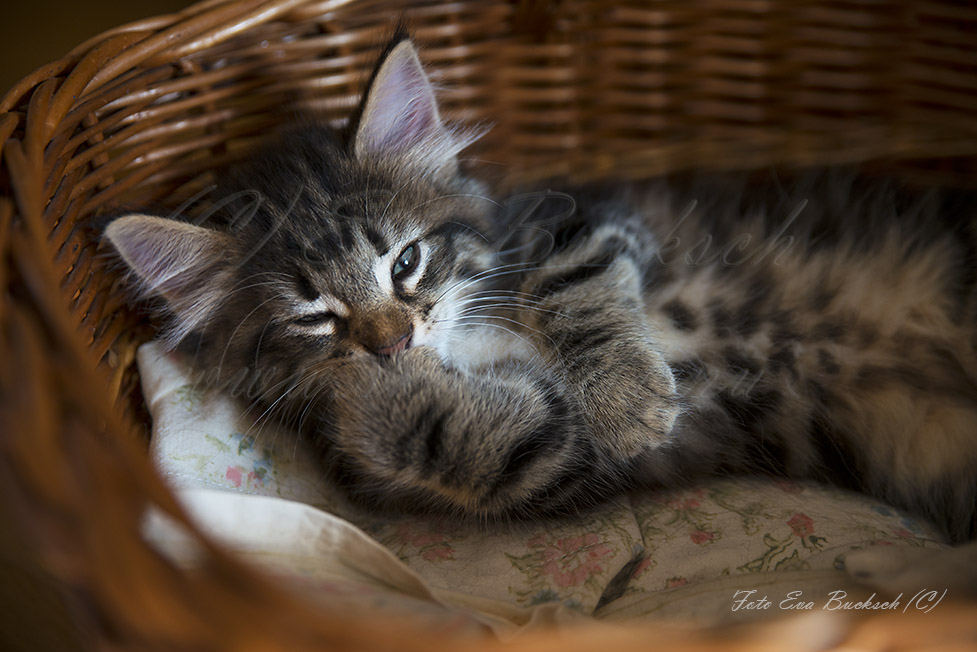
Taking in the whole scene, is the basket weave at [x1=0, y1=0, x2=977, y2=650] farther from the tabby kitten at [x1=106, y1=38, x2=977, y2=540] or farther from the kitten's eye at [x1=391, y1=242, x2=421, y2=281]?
the kitten's eye at [x1=391, y1=242, x2=421, y2=281]

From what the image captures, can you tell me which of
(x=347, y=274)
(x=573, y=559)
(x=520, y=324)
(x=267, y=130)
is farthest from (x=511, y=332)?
(x=267, y=130)

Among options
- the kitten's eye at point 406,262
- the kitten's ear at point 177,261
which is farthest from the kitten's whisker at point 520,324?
the kitten's ear at point 177,261

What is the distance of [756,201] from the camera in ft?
5.70

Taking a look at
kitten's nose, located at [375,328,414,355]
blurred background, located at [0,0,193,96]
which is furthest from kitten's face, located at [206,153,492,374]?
blurred background, located at [0,0,193,96]

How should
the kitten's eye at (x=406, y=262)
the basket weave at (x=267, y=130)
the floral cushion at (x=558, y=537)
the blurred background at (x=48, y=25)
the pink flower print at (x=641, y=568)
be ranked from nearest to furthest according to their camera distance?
the basket weave at (x=267, y=130) → the floral cushion at (x=558, y=537) → the pink flower print at (x=641, y=568) → the kitten's eye at (x=406, y=262) → the blurred background at (x=48, y=25)

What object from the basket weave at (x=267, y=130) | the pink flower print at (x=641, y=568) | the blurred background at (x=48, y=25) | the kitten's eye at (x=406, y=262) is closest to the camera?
the basket weave at (x=267, y=130)

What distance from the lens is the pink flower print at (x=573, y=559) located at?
125 cm

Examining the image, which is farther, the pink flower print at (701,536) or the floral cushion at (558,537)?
the pink flower print at (701,536)

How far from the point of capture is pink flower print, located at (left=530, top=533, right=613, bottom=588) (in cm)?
125

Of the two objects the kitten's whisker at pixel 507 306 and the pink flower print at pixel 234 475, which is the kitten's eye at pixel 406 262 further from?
the pink flower print at pixel 234 475

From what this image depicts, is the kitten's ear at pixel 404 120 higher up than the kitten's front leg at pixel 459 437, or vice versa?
the kitten's ear at pixel 404 120

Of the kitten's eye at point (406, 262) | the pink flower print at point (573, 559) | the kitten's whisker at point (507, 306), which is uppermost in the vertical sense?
the kitten's eye at point (406, 262)

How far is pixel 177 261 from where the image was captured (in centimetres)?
145

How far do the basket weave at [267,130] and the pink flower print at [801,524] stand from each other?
2.15 feet
